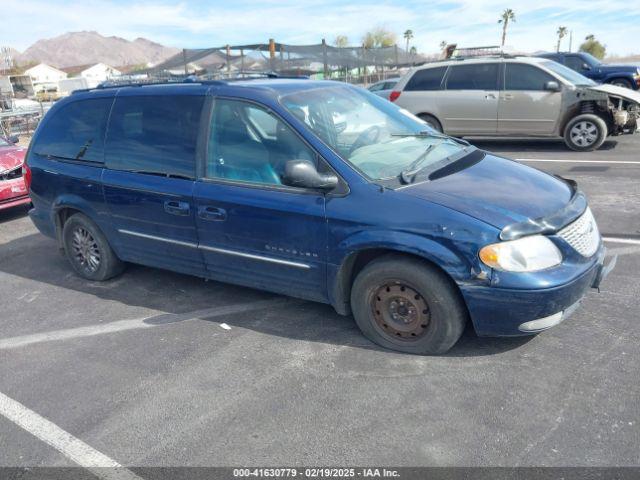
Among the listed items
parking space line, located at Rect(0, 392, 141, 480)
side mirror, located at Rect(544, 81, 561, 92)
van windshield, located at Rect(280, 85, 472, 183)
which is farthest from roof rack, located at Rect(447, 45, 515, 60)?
parking space line, located at Rect(0, 392, 141, 480)

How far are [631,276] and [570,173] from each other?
4.23 meters

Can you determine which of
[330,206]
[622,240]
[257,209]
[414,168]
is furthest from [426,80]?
[330,206]

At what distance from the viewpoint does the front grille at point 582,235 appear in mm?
3332

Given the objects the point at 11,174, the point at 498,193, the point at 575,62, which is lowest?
the point at 11,174

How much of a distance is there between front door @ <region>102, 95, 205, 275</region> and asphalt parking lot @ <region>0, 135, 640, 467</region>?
0.48m

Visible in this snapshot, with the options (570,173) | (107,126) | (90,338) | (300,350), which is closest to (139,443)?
(300,350)

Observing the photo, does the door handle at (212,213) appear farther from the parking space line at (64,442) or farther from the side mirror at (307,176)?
the parking space line at (64,442)

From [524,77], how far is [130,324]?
28.2 ft

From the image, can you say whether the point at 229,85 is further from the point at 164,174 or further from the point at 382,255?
the point at 382,255

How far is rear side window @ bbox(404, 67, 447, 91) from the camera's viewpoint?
10.9m

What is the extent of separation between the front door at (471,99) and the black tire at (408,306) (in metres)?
7.93

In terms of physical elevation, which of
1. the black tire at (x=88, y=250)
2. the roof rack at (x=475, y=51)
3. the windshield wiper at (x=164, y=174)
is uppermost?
the roof rack at (x=475, y=51)

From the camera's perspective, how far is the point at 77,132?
503 centimetres

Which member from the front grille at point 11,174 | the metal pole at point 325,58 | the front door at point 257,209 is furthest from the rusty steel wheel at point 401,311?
the metal pole at point 325,58
